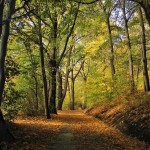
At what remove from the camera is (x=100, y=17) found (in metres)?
21.9

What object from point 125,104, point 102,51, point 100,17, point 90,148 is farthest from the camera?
point 102,51

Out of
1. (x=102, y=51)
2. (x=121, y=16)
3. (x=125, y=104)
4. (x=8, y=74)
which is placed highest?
(x=121, y=16)

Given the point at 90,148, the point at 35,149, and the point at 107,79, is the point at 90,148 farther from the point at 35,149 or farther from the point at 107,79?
the point at 107,79

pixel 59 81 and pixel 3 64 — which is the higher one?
pixel 59 81

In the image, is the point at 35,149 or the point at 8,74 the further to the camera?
the point at 8,74

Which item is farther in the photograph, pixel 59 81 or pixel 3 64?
pixel 59 81

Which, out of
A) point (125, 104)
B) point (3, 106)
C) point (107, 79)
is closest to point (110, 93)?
point (107, 79)

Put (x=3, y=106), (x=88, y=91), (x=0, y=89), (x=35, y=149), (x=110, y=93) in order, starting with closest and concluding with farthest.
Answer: (x=35, y=149) < (x=0, y=89) < (x=3, y=106) < (x=110, y=93) < (x=88, y=91)

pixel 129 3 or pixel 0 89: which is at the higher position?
pixel 129 3

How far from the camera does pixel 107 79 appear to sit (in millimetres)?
23438

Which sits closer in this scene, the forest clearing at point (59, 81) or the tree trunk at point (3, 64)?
the tree trunk at point (3, 64)

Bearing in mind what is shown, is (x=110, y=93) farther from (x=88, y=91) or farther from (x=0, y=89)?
(x=0, y=89)

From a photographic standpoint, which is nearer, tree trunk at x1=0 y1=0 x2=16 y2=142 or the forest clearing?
tree trunk at x1=0 y1=0 x2=16 y2=142

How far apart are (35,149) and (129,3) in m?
16.6
